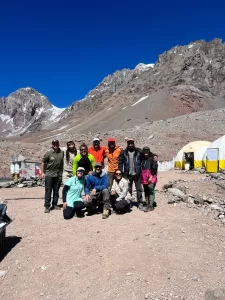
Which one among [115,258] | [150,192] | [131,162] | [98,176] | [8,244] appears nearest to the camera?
[115,258]

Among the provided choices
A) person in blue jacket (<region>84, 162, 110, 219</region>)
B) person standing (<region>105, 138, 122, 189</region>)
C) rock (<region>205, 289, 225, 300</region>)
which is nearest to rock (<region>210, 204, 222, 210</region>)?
person standing (<region>105, 138, 122, 189</region>)

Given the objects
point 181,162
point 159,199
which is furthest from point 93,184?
point 181,162

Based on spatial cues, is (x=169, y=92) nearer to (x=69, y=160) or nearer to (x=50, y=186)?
(x=69, y=160)

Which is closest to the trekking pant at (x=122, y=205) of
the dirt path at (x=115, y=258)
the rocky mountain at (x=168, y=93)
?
the dirt path at (x=115, y=258)

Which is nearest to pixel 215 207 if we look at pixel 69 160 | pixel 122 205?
pixel 122 205

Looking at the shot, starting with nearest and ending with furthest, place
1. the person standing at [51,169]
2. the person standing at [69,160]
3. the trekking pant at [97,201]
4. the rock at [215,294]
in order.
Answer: the rock at [215,294], the trekking pant at [97,201], the person standing at [51,169], the person standing at [69,160]

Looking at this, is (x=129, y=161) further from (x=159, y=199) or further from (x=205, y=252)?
(x=205, y=252)

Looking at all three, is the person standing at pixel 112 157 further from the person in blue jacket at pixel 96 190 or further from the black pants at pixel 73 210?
the black pants at pixel 73 210

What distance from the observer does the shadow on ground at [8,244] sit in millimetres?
6413

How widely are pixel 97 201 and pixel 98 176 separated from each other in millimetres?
635

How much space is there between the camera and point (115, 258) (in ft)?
19.1

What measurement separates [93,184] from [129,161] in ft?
3.87

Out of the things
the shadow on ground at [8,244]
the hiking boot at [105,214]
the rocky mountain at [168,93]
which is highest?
the rocky mountain at [168,93]

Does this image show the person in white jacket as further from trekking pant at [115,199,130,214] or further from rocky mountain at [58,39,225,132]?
rocky mountain at [58,39,225,132]
